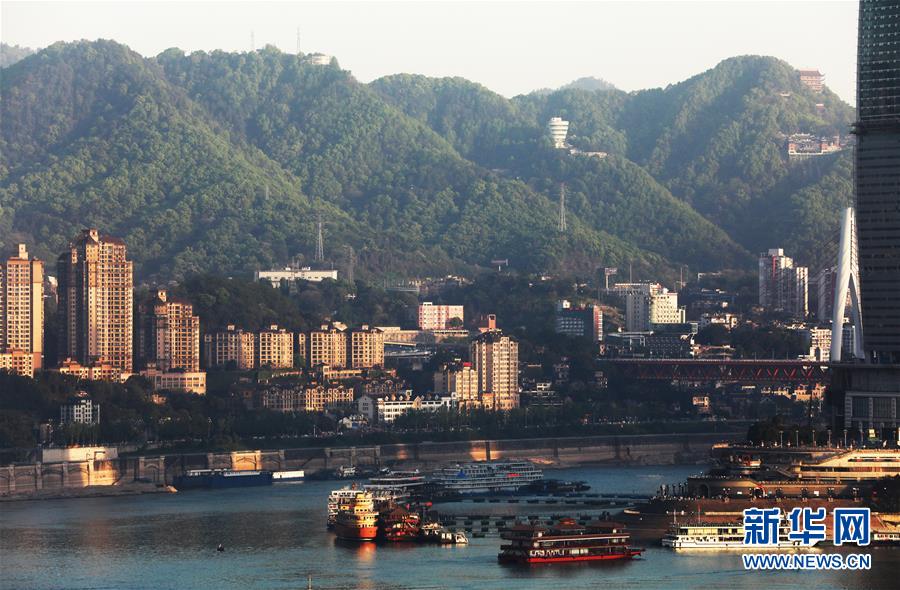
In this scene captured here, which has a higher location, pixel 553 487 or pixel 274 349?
pixel 274 349

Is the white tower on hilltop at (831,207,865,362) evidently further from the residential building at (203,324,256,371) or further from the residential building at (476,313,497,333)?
the residential building at (476,313,497,333)

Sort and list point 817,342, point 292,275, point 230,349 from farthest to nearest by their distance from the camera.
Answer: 1. point 292,275
2. point 817,342
3. point 230,349

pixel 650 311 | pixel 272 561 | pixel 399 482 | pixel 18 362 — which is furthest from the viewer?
pixel 650 311

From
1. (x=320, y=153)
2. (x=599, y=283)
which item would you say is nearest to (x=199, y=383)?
(x=599, y=283)

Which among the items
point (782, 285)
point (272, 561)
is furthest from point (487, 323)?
point (272, 561)

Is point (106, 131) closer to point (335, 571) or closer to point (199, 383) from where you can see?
point (199, 383)

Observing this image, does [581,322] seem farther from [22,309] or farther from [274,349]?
[22,309]

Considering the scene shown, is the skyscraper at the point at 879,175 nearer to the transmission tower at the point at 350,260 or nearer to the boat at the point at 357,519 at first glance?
the boat at the point at 357,519

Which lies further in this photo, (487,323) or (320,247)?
(320,247)
